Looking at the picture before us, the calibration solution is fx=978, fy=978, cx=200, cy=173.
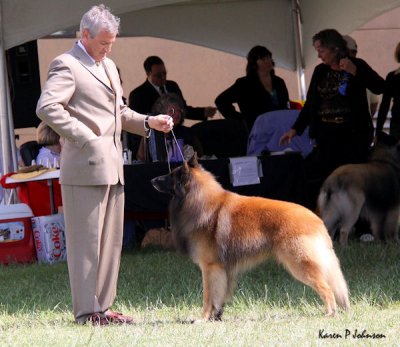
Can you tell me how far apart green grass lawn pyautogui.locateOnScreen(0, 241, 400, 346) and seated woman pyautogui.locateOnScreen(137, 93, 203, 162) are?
93 centimetres

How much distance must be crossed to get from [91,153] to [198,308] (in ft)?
4.59

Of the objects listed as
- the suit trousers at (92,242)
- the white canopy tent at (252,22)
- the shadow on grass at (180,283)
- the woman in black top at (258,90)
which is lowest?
the shadow on grass at (180,283)

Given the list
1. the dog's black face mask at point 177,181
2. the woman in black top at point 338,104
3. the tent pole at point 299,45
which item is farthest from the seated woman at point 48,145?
the tent pole at point 299,45

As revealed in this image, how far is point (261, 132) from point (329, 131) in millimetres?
1057

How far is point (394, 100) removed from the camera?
9.31m

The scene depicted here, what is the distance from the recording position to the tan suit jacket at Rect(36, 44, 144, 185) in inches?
201

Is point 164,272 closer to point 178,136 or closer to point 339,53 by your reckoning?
point 178,136

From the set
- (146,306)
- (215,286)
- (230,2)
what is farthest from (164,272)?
(230,2)

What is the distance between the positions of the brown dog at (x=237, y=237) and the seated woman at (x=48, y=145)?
9.96ft

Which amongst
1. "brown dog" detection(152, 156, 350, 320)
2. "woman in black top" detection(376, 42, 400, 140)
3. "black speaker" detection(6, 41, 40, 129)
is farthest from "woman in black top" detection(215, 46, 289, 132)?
"brown dog" detection(152, 156, 350, 320)

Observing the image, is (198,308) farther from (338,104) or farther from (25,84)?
(25,84)

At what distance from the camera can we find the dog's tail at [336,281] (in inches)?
218

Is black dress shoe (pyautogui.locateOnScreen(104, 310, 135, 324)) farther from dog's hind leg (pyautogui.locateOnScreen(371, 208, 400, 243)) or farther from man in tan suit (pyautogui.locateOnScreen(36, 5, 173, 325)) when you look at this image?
dog's hind leg (pyautogui.locateOnScreen(371, 208, 400, 243))

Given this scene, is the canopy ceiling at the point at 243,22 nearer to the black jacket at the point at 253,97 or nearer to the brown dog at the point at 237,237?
the black jacket at the point at 253,97
